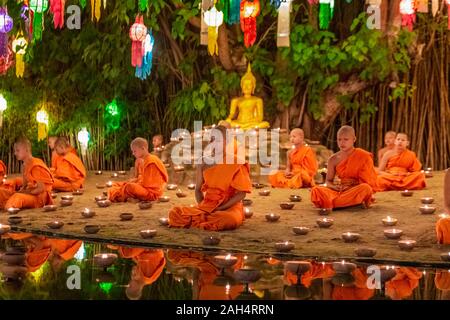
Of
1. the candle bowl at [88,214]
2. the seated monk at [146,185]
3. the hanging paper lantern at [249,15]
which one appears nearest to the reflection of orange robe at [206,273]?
the candle bowl at [88,214]

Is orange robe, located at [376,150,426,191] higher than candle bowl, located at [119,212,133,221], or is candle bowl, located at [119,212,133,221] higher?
orange robe, located at [376,150,426,191]

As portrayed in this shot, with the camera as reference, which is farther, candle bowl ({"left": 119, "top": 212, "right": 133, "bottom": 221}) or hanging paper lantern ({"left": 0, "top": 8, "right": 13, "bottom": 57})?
hanging paper lantern ({"left": 0, "top": 8, "right": 13, "bottom": 57})

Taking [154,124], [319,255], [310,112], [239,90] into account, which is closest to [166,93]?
[154,124]

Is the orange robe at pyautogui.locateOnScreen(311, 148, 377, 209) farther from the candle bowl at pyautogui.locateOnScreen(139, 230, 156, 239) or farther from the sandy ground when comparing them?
the candle bowl at pyautogui.locateOnScreen(139, 230, 156, 239)

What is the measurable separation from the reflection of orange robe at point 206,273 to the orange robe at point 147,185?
3304 millimetres

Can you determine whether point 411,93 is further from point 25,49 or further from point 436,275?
point 436,275

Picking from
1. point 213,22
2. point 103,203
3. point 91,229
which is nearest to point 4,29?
point 213,22

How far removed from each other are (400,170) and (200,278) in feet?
20.4

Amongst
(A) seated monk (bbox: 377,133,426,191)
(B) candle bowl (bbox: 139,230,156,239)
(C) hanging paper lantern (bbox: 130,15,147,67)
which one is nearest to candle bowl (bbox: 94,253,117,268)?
(B) candle bowl (bbox: 139,230,156,239)

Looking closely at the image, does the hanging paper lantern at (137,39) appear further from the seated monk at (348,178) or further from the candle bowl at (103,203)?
the seated monk at (348,178)

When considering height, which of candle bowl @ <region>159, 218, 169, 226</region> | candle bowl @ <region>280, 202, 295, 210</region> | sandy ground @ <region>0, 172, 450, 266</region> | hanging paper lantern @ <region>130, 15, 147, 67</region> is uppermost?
hanging paper lantern @ <region>130, 15, 147, 67</region>

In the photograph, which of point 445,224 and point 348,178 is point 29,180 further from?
point 445,224

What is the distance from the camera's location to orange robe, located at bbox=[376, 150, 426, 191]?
10.8 m

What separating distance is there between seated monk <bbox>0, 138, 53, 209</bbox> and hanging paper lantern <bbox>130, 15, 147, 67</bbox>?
7.39 feet
